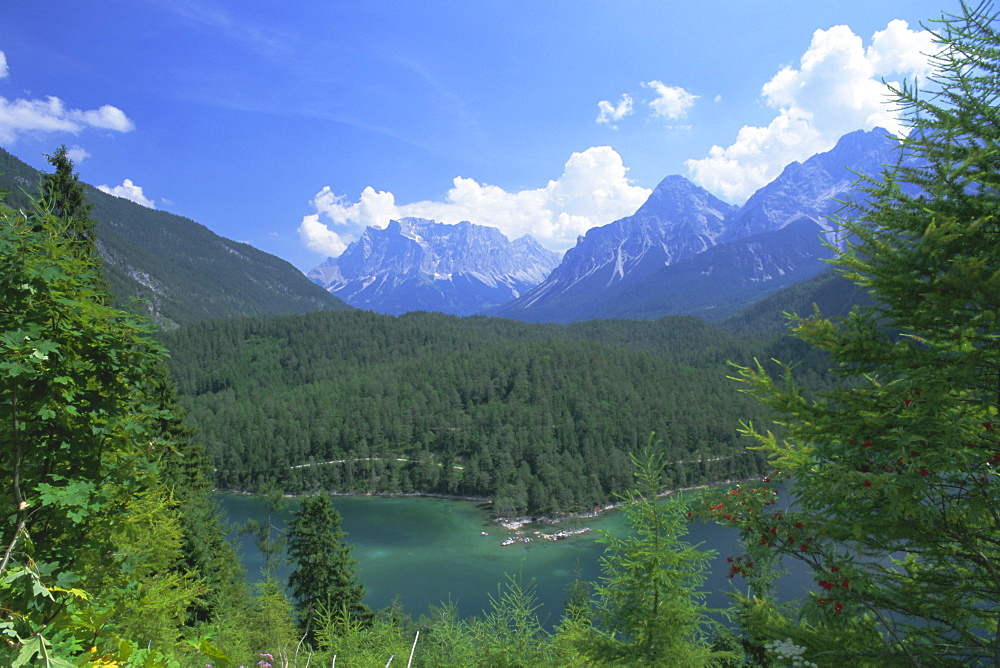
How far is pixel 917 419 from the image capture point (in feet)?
14.7

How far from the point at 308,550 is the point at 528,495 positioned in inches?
2173

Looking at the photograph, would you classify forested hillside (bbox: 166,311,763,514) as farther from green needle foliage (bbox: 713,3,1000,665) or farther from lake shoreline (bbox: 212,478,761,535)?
green needle foliage (bbox: 713,3,1000,665)

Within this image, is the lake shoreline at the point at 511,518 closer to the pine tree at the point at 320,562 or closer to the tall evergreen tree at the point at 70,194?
the pine tree at the point at 320,562

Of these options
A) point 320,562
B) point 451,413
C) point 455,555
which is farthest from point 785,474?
point 451,413

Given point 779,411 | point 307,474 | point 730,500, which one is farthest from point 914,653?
point 307,474

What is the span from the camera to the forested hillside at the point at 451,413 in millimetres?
85250

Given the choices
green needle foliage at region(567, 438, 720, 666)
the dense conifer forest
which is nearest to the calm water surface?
green needle foliage at region(567, 438, 720, 666)

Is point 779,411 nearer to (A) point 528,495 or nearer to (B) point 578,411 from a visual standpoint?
(A) point 528,495

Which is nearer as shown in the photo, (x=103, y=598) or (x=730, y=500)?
(x=103, y=598)

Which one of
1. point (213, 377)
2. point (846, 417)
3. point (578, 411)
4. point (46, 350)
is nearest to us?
point (46, 350)

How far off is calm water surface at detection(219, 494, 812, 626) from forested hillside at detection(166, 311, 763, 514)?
8.00 meters

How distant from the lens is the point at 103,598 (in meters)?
3.81

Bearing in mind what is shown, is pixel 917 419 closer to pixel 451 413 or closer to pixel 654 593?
pixel 654 593

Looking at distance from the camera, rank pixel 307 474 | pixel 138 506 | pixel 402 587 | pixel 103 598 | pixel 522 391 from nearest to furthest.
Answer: pixel 103 598 → pixel 138 506 → pixel 402 587 → pixel 307 474 → pixel 522 391
